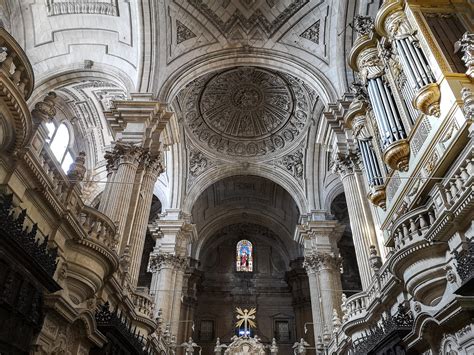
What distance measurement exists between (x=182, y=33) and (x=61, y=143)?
695 centimetres

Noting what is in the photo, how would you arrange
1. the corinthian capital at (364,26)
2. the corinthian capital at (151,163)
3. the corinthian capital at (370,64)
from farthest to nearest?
the corinthian capital at (151,163) → the corinthian capital at (364,26) → the corinthian capital at (370,64)

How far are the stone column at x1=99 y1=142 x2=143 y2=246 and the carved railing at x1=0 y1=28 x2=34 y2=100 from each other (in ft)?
14.1

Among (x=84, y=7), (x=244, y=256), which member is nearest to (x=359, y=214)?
(x=84, y=7)

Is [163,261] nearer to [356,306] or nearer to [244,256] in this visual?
[356,306]

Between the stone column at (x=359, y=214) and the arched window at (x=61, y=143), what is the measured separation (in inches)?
440

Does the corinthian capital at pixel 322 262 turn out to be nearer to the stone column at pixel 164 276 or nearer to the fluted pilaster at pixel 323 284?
the fluted pilaster at pixel 323 284

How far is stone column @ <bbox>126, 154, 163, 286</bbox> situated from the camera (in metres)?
10.9

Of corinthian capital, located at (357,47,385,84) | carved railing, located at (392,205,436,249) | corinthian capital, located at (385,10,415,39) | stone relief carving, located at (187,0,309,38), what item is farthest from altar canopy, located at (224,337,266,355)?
corinthian capital, located at (385,10,415,39)

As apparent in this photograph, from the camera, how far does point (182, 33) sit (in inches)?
611

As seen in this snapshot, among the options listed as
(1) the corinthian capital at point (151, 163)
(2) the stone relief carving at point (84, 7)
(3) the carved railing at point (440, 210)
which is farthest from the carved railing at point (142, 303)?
(2) the stone relief carving at point (84, 7)

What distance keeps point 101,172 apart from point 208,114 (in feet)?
19.1

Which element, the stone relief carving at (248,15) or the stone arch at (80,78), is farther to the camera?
the stone relief carving at (248,15)

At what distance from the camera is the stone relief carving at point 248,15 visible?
15.6 meters

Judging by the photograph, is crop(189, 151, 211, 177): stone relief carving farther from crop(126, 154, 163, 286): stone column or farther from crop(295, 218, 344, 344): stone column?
crop(126, 154, 163, 286): stone column
